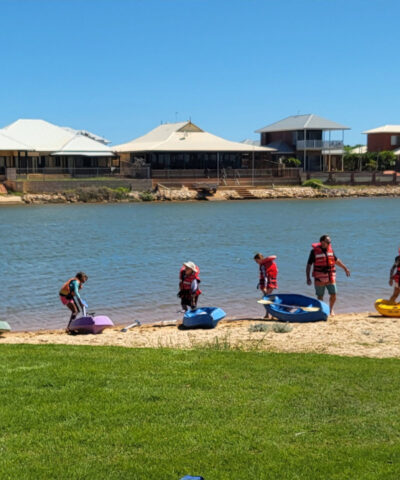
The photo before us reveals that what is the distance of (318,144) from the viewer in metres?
82.7

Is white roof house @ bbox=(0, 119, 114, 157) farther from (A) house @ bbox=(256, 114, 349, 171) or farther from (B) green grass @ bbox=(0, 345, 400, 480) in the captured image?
(B) green grass @ bbox=(0, 345, 400, 480)

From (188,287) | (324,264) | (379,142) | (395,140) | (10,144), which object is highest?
(395,140)

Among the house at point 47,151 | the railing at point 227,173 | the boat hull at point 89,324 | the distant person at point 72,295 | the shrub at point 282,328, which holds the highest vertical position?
the house at point 47,151

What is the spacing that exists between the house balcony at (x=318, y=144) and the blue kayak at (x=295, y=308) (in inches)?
2668

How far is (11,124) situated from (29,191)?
555 inches

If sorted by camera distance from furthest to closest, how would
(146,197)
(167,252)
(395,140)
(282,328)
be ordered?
(395,140)
(146,197)
(167,252)
(282,328)

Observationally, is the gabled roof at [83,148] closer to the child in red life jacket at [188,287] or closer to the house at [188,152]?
the house at [188,152]

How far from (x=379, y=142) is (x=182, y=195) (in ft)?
137

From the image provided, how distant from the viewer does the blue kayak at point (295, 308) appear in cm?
1491

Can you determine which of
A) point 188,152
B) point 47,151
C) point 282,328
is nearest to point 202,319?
point 282,328

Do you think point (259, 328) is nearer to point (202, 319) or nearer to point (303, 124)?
point (202, 319)

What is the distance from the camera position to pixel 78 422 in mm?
7332

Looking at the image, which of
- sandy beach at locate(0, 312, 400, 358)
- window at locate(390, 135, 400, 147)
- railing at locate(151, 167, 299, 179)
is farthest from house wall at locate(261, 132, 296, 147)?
sandy beach at locate(0, 312, 400, 358)

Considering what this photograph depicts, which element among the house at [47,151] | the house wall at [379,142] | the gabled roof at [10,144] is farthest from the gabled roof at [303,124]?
the gabled roof at [10,144]
